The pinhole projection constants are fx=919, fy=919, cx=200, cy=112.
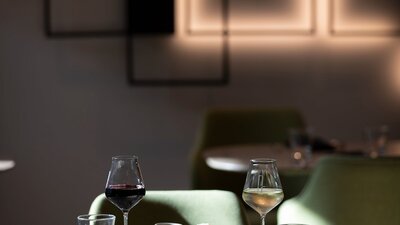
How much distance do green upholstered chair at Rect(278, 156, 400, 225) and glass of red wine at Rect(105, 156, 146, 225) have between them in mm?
995

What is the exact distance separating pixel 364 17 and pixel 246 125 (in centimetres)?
118

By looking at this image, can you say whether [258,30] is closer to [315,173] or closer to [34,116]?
[34,116]

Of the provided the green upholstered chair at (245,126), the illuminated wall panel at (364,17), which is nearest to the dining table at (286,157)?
the green upholstered chair at (245,126)

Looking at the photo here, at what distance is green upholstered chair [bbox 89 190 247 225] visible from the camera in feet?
8.04

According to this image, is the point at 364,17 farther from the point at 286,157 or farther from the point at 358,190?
the point at 358,190

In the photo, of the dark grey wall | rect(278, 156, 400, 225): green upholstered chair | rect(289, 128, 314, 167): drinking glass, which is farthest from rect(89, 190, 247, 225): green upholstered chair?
the dark grey wall

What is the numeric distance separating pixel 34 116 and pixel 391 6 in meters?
2.43

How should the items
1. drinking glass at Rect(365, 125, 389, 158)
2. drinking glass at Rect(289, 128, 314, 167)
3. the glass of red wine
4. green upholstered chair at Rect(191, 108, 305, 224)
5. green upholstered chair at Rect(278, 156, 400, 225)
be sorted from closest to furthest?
the glass of red wine → green upholstered chair at Rect(278, 156, 400, 225) → drinking glass at Rect(289, 128, 314, 167) → drinking glass at Rect(365, 125, 389, 158) → green upholstered chair at Rect(191, 108, 305, 224)

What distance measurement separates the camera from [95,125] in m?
6.02

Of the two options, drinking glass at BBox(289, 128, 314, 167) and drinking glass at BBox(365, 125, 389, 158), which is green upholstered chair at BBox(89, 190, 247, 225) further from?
drinking glass at BBox(365, 125, 389, 158)

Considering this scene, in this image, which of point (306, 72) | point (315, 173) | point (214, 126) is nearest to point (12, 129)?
point (214, 126)

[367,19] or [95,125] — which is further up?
[367,19]

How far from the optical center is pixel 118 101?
6.00 m

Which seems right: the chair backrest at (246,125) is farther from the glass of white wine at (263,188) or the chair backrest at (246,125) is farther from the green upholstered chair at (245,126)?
the glass of white wine at (263,188)
